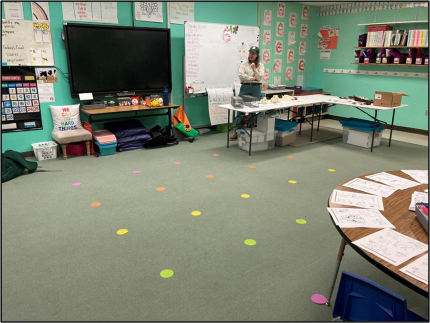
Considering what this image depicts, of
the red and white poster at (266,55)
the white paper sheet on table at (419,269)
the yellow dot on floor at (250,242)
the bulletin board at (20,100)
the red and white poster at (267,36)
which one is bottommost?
the yellow dot on floor at (250,242)

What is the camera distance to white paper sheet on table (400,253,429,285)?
1.23 metres

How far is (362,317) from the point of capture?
135cm

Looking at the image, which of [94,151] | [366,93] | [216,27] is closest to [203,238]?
[94,151]

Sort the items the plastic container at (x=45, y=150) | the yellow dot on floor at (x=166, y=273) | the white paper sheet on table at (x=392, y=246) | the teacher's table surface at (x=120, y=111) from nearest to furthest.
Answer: the white paper sheet on table at (x=392, y=246) → the yellow dot on floor at (x=166, y=273) → the plastic container at (x=45, y=150) → the teacher's table surface at (x=120, y=111)

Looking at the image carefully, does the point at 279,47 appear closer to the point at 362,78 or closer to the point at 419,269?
the point at 362,78

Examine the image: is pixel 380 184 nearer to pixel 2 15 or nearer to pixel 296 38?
pixel 2 15

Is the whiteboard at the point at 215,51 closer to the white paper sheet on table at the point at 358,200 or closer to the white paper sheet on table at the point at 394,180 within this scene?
the white paper sheet on table at the point at 394,180

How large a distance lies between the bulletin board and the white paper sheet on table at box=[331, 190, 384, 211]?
4.20m

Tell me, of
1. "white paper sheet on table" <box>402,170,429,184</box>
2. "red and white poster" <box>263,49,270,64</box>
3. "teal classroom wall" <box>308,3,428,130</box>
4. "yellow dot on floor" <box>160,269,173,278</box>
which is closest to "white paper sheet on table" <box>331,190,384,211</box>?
"white paper sheet on table" <box>402,170,429,184</box>

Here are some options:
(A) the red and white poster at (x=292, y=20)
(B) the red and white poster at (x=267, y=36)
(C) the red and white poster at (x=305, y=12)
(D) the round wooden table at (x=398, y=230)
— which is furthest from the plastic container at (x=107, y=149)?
(C) the red and white poster at (x=305, y=12)

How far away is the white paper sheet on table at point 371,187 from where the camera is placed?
6.25 ft

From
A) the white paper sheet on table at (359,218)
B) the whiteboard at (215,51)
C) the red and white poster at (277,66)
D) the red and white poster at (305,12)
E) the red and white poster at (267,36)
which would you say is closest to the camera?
the white paper sheet on table at (359,218)

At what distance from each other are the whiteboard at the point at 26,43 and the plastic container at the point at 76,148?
1127mm

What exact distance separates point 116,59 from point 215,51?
1755mm
